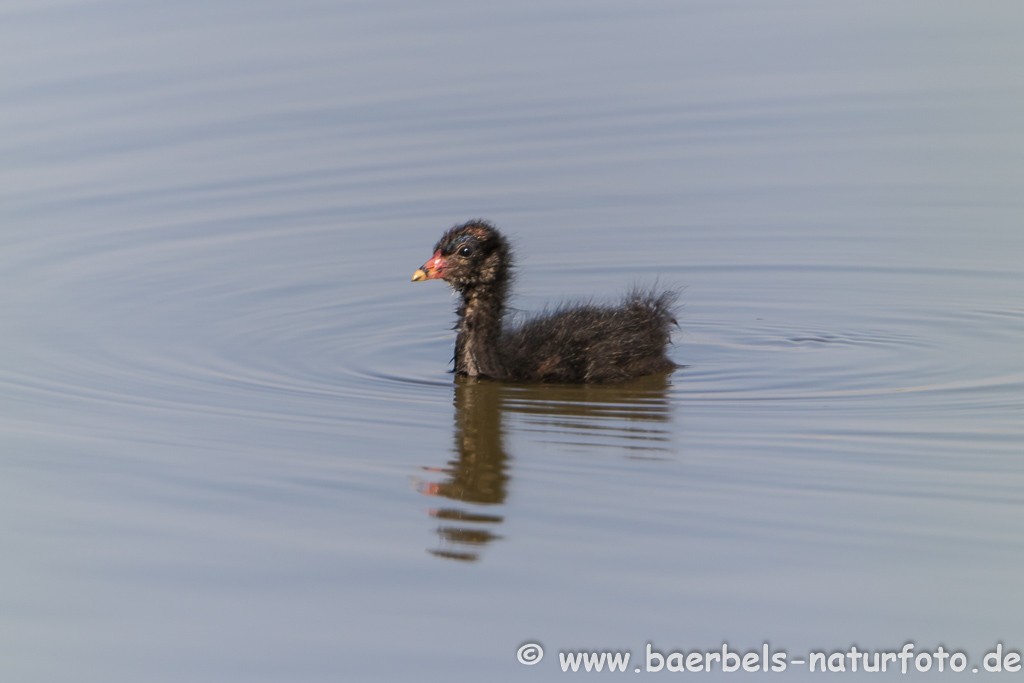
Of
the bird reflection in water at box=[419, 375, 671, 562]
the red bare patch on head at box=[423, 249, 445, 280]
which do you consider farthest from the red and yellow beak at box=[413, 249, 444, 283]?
the bird reflection in water at box=[419, 375, 671, 562]

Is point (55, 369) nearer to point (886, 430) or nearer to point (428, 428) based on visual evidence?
point (428, 428)

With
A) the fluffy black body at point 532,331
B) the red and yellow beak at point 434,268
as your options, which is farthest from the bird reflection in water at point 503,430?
the red and yellow beak at point 434,268

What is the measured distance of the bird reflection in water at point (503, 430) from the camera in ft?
22.6

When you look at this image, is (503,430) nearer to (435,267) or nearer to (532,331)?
(532,331)

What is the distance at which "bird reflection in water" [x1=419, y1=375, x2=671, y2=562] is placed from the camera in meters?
6.89

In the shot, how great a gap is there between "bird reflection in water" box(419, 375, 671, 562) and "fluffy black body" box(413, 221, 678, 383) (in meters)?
0.11

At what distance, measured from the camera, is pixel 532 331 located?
33.1 ft

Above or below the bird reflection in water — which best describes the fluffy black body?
above

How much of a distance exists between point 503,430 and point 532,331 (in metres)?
1.65

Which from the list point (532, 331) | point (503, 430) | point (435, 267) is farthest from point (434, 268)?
point (503, 430)

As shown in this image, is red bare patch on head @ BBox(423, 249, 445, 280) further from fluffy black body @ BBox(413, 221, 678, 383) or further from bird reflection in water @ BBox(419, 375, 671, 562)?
bird reflection in water @ BBox(419, 375, 671, 562)

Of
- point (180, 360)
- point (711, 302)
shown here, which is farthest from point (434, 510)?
point (711, 302)

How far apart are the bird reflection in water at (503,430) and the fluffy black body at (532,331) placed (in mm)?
106

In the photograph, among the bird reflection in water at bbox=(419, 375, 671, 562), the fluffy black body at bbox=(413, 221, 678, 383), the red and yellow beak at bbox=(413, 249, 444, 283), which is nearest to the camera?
the bird reflection in water at bbox=(419, 375, 671, 562)
